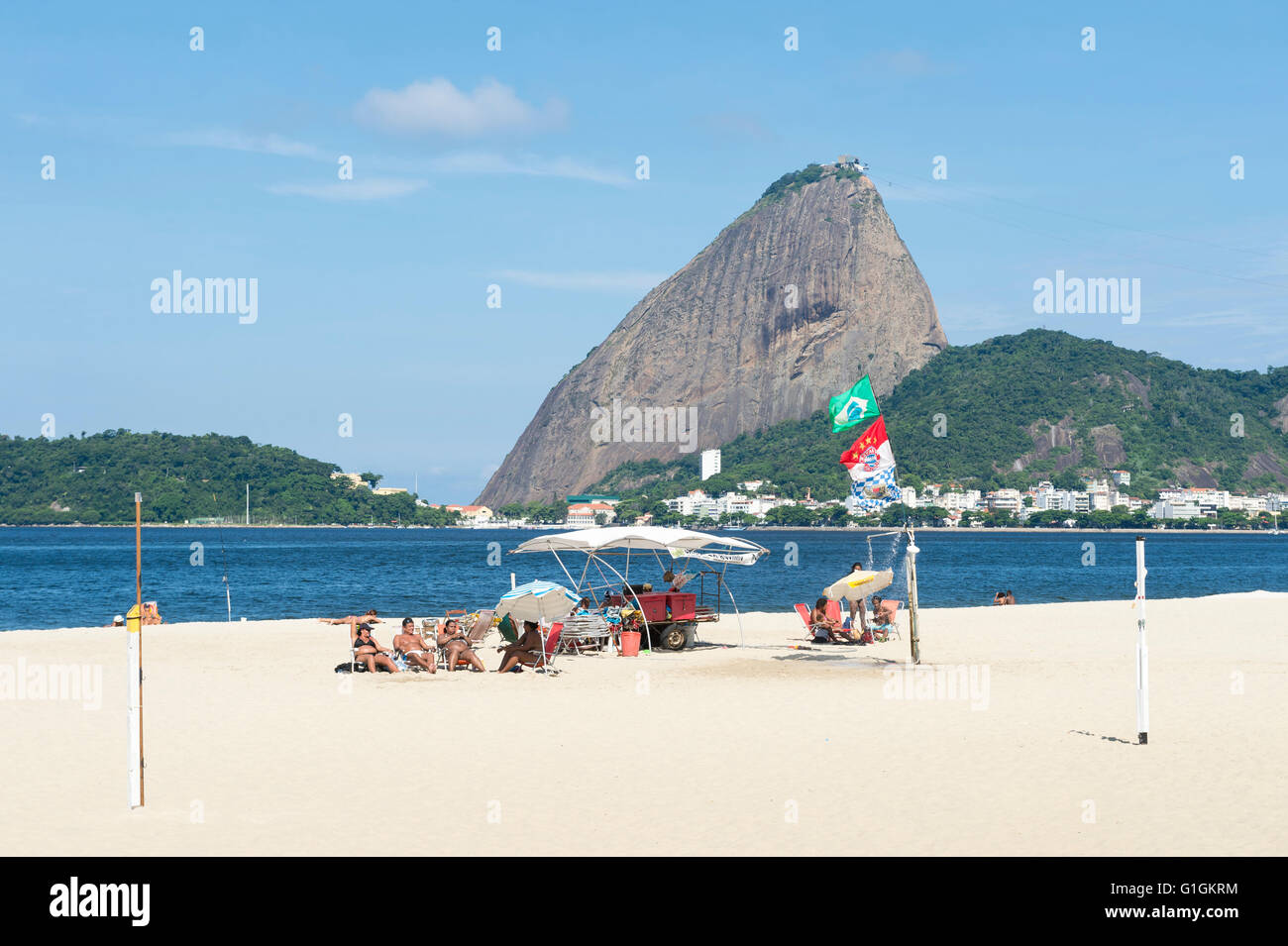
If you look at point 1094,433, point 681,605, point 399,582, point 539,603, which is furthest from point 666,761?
point 1094,433

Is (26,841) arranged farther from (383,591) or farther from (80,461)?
(80,461)

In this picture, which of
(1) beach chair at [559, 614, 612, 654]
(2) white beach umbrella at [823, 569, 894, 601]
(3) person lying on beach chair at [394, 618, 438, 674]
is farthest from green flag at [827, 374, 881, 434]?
Result: (3) person lying on beach chair at [394, 618, 438, 674]

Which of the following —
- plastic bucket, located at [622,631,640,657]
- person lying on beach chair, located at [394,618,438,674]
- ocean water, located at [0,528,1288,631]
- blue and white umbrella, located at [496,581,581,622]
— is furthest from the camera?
ocean water, located at [0,528,1288,631]

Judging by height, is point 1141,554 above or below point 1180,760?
above

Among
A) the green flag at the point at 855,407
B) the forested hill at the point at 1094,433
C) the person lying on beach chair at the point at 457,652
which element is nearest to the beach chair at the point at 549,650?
the person lying on beach chair at the point at 457,652

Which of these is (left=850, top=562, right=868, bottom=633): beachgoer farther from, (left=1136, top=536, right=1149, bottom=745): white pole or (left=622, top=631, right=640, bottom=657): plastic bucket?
(left=1136, top=536, right=1149, bottom=745): white pole

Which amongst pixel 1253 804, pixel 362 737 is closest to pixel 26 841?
pixel 362 737
